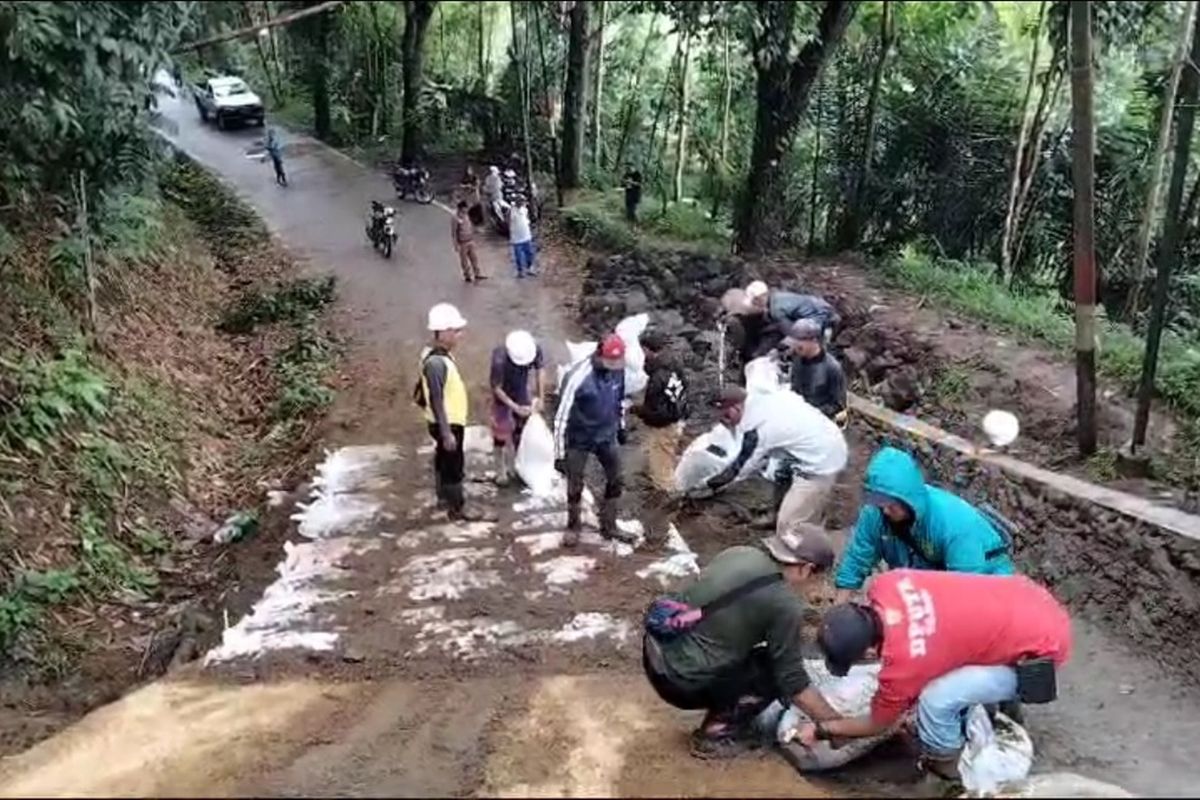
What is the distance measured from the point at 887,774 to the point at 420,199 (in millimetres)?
18078

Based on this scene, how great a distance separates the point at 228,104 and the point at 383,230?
16.3m

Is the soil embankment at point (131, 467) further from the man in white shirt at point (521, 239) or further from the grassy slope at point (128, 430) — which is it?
the man in white shirt at point (521, 239)

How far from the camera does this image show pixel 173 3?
25.4 feet

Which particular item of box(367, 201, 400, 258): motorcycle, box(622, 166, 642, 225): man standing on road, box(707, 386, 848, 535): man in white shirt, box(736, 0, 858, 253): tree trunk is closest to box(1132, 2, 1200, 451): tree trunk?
box(707, 386, 848, 535): man in white shirt

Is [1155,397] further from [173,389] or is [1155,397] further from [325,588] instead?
[173,389]

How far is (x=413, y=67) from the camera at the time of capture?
23.8 meters

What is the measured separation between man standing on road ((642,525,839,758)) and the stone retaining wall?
116 inches

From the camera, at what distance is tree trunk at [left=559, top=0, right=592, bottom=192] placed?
61.5 feet

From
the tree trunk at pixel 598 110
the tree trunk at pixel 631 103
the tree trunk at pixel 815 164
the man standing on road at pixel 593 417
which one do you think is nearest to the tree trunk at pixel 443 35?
the tree trunk at pixel 631 103

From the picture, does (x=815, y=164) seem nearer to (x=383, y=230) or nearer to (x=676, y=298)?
Result: (x=676, y=298)

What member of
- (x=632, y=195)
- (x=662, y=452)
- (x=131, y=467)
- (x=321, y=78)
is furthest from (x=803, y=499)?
(x=321, y=78)

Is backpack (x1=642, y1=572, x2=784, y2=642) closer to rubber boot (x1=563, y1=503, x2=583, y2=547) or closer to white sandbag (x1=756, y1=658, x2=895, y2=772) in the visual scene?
white sandbag (x1=756, y1=658, x2=895, y2=772)

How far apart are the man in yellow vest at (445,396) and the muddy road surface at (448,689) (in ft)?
1.51

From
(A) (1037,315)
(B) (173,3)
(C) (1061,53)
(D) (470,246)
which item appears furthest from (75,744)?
(C) (1061,53)
